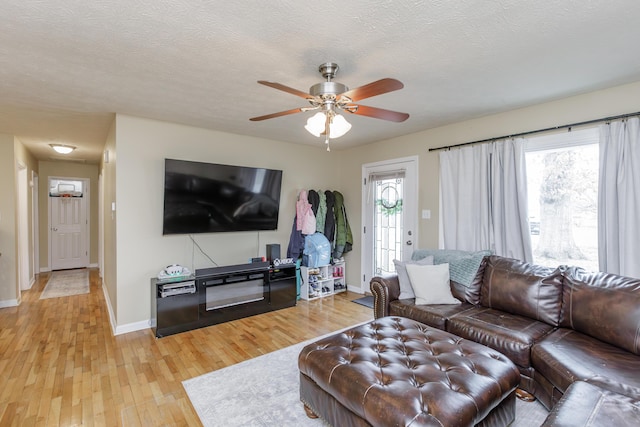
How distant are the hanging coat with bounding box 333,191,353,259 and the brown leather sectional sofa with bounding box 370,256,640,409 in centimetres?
200

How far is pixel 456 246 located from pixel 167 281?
3.32m

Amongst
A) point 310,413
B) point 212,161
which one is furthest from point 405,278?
point 212,161

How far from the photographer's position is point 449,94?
2.83 meters

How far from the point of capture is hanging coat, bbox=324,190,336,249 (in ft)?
16.5

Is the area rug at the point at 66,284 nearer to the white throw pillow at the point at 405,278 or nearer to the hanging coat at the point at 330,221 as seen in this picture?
the hanging coat at the point at 330,221

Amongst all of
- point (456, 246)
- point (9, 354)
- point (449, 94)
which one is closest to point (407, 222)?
point (456, 246)

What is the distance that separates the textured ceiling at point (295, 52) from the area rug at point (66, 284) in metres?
3.11

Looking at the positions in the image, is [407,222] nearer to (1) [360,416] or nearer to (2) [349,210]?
Answer: (2) [349,210]

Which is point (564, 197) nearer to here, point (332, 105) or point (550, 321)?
point (550, 321)

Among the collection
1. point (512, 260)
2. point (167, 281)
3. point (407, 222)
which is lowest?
point (167, 281)

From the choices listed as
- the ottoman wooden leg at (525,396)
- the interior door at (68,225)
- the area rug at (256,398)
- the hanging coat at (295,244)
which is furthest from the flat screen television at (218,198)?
the interior door at (68,225)

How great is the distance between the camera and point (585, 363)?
1.85m

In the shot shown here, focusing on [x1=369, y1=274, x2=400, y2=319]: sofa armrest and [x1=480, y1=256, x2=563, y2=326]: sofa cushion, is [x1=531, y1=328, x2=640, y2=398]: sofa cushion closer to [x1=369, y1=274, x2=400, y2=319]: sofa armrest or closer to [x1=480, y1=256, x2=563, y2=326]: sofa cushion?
[x1=480, y1=256, x2=563, y2=326]: sofa cushion

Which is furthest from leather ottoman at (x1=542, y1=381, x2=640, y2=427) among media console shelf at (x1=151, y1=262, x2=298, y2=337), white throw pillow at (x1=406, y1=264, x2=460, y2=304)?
media console shelf at (x1=151, y1=262, x2=298, y2=337)
